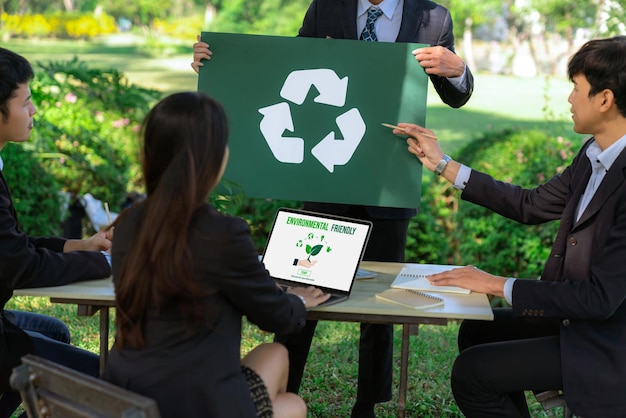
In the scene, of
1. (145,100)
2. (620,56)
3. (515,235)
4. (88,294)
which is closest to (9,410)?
(88,294)

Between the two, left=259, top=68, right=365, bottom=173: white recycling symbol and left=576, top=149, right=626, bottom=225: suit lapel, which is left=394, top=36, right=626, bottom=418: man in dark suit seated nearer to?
left=576, top=149, right=626, bottom=225: suit lapel

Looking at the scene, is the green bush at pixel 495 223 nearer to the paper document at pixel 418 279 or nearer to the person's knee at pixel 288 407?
the paper document at pixel 418 279

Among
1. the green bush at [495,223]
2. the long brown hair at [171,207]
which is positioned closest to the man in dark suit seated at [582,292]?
the long brown hair at [171,207]

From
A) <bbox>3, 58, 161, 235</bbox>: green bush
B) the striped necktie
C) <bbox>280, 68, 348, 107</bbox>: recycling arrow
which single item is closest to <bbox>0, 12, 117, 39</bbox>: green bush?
<bbox>3, 58, 161, 235</bbox>: green bush

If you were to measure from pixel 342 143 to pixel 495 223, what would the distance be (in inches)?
96.4

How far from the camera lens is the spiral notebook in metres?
2.67

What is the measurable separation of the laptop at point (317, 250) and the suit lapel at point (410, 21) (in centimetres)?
84

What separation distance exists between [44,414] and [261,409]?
0.54 meters

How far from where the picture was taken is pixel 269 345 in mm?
2570

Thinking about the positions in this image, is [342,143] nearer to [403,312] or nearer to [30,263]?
[403,312]

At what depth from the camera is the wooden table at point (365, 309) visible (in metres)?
2.62

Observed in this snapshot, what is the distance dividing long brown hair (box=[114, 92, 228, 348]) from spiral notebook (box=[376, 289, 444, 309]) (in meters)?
0.78

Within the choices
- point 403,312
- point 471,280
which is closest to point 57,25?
point 471,280

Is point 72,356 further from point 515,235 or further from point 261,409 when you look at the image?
point 515,235
